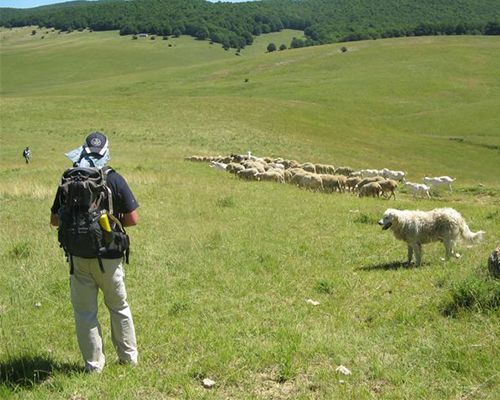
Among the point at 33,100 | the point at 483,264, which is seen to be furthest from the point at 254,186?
the point at 33,100

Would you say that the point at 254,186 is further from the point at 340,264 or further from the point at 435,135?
the point at 435,135

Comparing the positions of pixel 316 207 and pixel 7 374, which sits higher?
pixel 7 374

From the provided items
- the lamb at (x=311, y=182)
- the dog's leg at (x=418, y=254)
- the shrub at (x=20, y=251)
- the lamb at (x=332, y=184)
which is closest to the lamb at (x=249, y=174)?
the lamb at (x=311, y=182)

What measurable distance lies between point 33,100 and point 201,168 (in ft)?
152

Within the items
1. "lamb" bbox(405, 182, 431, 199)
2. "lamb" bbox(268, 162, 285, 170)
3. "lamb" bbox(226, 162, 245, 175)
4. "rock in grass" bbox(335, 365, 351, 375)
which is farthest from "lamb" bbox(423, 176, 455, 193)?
"rock in grass" bbox(335, 365, 351, 375)

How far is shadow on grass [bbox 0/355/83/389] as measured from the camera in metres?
6.21

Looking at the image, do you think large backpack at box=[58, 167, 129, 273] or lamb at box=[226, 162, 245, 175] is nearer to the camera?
large backpack at box=[58, 167, 129, 273]

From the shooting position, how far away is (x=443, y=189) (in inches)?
1147

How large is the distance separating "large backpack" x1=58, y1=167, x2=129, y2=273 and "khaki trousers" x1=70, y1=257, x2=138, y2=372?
0.17 metres

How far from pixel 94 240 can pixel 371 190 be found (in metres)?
19.9

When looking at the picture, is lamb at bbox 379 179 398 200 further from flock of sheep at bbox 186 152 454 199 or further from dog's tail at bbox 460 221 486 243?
dog's tail at bbox 460 221 486 243

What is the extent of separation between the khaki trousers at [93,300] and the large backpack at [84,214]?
0.17m

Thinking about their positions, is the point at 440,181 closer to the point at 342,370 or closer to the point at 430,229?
the point at 430,229

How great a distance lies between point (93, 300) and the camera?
251 inches
